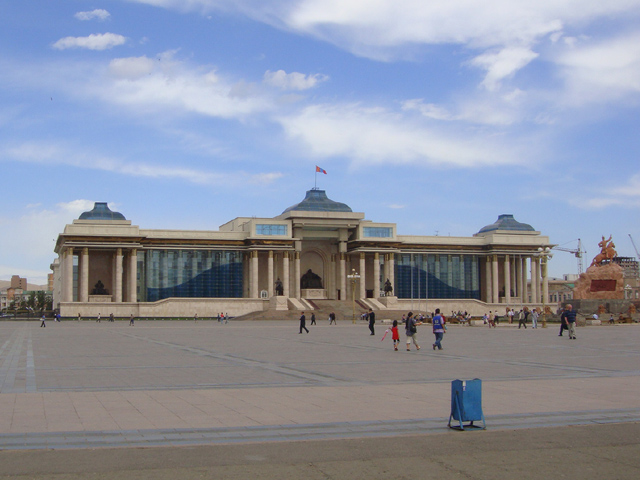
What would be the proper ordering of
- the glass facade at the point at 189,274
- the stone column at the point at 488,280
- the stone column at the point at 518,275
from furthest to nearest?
the stone column at the point at 518,275 < the stone column at the point at 488,280 < the glass facade at the point at 189,274

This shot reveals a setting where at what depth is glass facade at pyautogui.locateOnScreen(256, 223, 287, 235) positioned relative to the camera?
320ft

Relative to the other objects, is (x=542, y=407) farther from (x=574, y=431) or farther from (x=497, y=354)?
(x=497, y=354)

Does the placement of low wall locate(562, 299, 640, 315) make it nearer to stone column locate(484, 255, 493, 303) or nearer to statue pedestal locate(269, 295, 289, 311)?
stone column locate(484, 255, 493, 303)

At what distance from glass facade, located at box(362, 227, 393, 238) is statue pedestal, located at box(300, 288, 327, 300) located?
10.7 m

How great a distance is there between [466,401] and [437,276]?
3828 inches

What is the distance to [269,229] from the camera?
9775 cm

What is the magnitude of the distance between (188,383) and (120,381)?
1.78 meters

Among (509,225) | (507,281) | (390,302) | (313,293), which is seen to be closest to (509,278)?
(507,281)

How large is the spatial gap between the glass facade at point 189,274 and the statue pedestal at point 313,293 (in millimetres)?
9582

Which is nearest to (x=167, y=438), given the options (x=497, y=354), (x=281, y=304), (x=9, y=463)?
(x=9, y=463)

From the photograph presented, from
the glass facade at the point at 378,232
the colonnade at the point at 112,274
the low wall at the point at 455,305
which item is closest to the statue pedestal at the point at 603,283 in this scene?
the low wall at the point at 455,305

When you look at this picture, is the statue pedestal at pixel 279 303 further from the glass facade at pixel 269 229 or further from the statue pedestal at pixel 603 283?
the statue pedestal at pixel 603 283

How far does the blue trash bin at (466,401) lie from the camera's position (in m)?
11.4

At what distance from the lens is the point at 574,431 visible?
1162 centimetres
